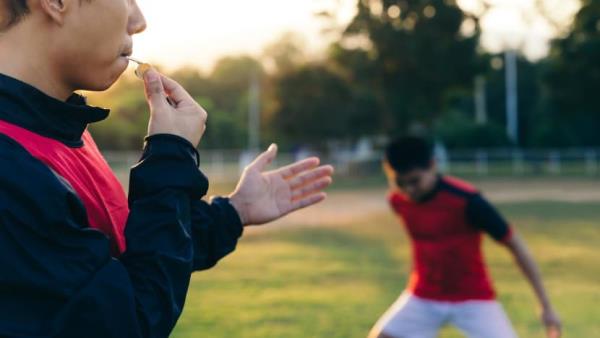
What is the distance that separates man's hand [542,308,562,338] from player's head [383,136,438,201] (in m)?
1.06

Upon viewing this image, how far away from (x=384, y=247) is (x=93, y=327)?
45.5ft

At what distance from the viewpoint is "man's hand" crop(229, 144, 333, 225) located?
2314mm

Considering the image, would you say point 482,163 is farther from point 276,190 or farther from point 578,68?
point 276,190

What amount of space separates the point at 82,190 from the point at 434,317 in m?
4.11

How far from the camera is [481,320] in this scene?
5.26m

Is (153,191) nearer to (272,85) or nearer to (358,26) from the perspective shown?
(358,26)

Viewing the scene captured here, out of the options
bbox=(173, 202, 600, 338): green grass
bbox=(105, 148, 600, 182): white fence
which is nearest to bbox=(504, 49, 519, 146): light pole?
bbox=(105, 148, 600, 182): white fence

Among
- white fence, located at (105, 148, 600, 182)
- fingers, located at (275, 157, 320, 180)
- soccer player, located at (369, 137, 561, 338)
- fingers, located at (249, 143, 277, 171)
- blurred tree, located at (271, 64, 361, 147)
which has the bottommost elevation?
white fence, located at (105, 148, 600, 182)

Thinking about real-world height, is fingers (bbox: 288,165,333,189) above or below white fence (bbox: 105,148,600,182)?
above

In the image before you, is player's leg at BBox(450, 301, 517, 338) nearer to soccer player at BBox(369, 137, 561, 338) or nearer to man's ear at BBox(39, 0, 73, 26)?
soccer player at BBox(369, 137, 561, 338)

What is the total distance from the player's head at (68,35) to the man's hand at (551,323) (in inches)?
158

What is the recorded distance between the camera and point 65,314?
1470 millimetres

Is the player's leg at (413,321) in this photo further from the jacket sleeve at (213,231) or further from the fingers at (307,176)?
the jacket sleeve at (213,231)

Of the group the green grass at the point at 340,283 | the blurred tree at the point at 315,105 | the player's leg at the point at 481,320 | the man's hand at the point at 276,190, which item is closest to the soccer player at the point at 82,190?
the man's hand at the point at 276,190
